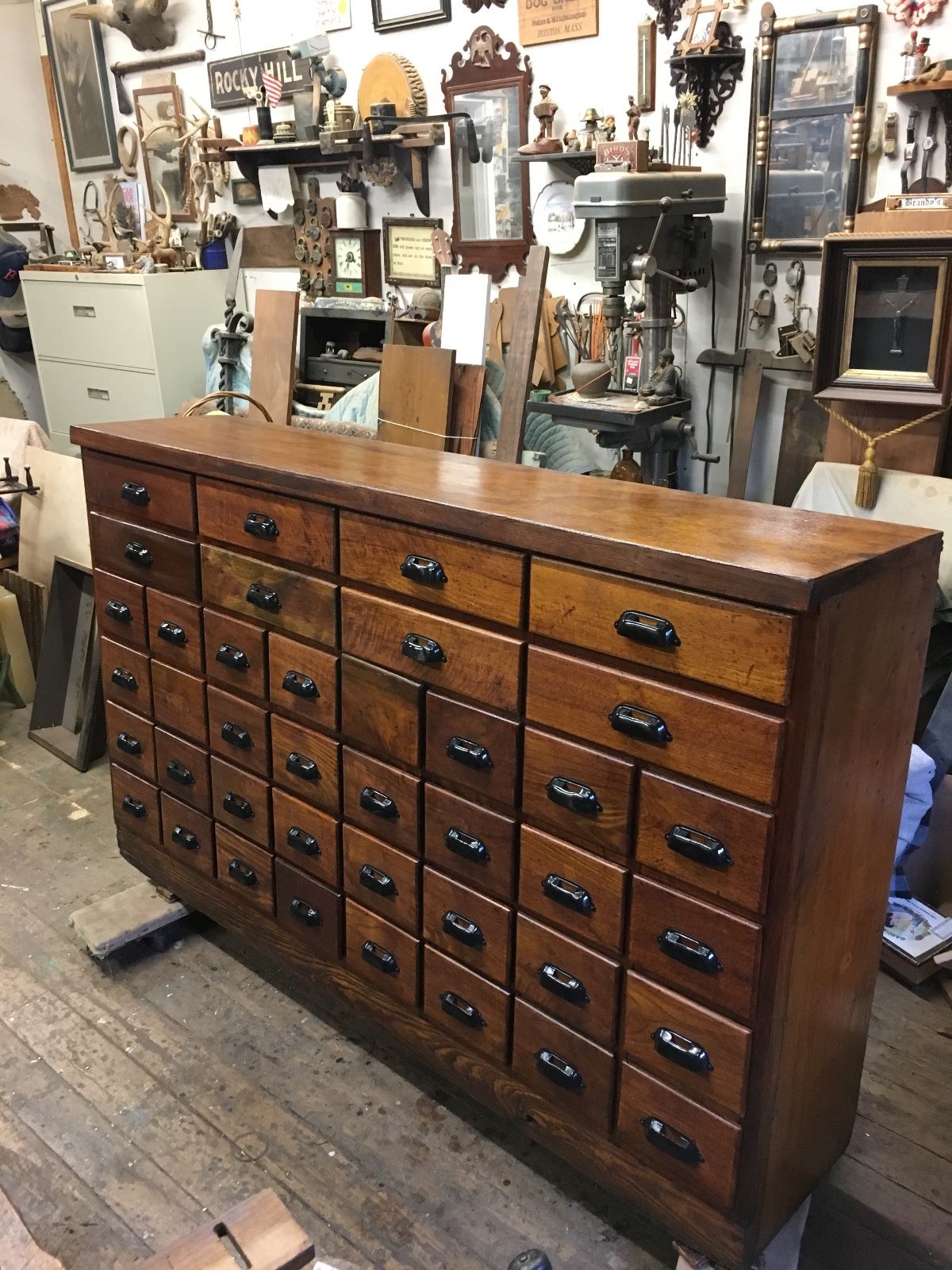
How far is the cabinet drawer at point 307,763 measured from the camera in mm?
1803

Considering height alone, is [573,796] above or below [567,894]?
above

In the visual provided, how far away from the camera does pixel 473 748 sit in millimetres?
1524

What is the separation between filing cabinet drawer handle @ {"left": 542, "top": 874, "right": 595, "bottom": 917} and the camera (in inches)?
56.6

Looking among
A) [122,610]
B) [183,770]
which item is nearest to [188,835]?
[183,770]

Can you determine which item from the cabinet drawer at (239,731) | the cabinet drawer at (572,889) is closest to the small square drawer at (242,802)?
the cabinet drawer at (239,731)

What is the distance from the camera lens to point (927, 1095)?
189 cm

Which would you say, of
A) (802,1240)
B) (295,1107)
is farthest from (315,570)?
(802,1240)

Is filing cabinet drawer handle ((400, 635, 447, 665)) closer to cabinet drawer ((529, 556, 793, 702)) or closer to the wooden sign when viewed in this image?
cabinet drawer ((529, 556, 793, 702))

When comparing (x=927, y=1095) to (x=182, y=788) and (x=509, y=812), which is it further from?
(x=182, y=788)

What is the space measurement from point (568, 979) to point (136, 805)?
1.26m

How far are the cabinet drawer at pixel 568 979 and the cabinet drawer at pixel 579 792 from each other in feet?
0.57

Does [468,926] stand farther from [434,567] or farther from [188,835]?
[188,835]

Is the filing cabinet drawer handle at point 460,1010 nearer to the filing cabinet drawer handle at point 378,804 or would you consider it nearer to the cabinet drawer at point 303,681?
the filing cabinet drawer handle at point 378,804

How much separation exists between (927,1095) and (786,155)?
223 cm
